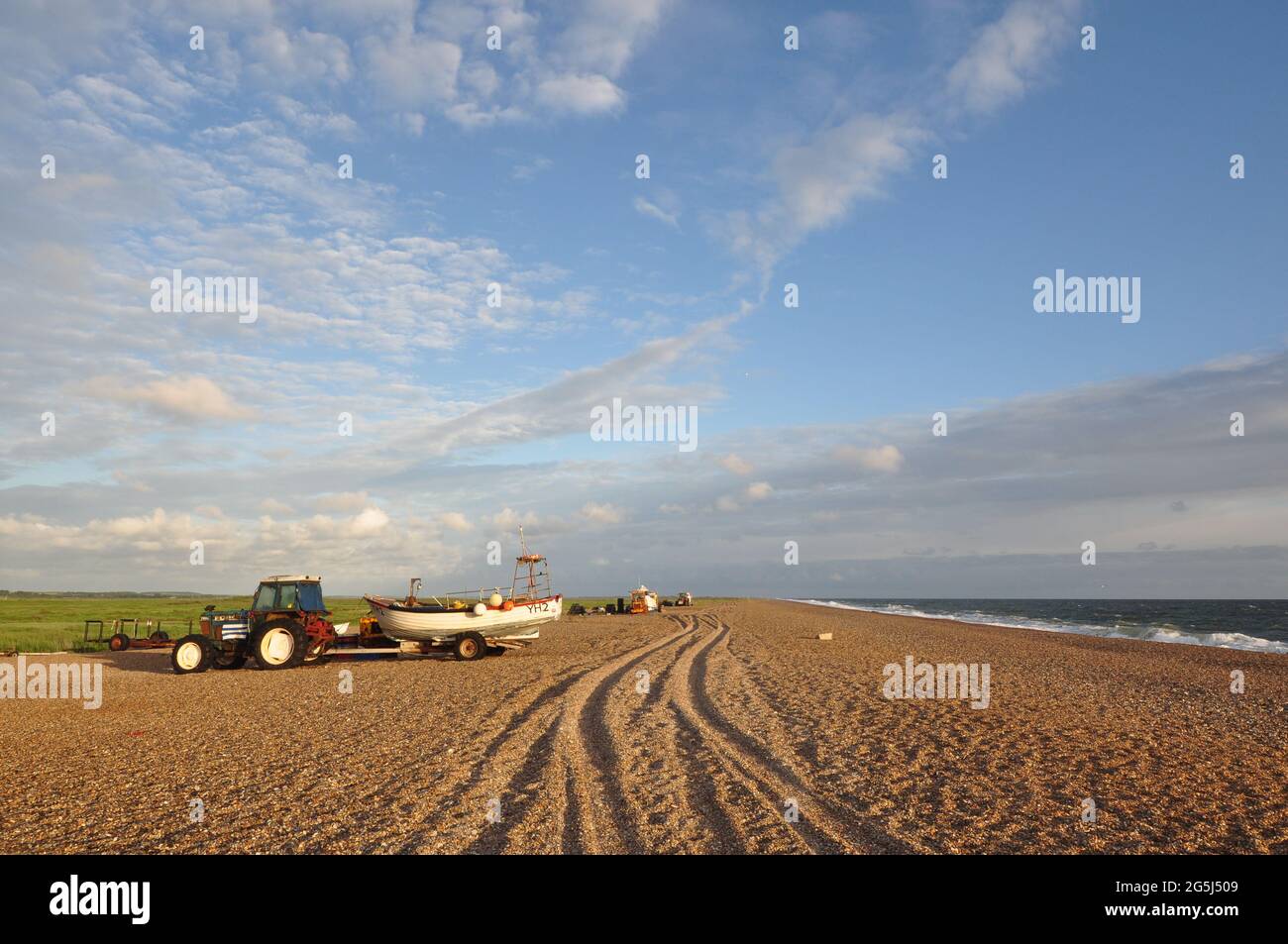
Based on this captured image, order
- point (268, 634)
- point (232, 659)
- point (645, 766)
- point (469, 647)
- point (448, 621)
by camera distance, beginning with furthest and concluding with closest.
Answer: point (469, 647) < point (448, 621) < point (232, 659) < point (268, 634) < point (645, 766)

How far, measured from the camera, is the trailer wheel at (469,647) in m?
26.9

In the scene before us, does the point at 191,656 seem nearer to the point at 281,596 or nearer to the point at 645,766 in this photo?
the point at 281,596

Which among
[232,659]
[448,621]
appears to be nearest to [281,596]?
[232,659]

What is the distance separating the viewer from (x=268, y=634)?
80.3 ft

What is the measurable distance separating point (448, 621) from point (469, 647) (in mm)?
1238

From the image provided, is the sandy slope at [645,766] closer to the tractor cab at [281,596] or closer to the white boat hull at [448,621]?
the tractor cab at [281,596]

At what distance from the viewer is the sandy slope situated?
25.5 ft

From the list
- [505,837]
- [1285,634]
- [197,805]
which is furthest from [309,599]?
[1285,634]

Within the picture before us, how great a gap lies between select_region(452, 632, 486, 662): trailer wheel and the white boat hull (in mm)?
182

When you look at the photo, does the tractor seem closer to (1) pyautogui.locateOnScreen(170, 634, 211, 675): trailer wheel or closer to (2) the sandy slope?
(1) pyautogui.locateOnScreen(170, 634, 211, 675): trailer wheel

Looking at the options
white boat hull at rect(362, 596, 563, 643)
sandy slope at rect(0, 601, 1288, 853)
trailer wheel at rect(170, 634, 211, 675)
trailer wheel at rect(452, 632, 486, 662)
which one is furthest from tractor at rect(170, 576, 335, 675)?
trailer wheel at rect(452, 632, 486, 662)

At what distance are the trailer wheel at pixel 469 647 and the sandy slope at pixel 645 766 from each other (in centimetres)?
548
